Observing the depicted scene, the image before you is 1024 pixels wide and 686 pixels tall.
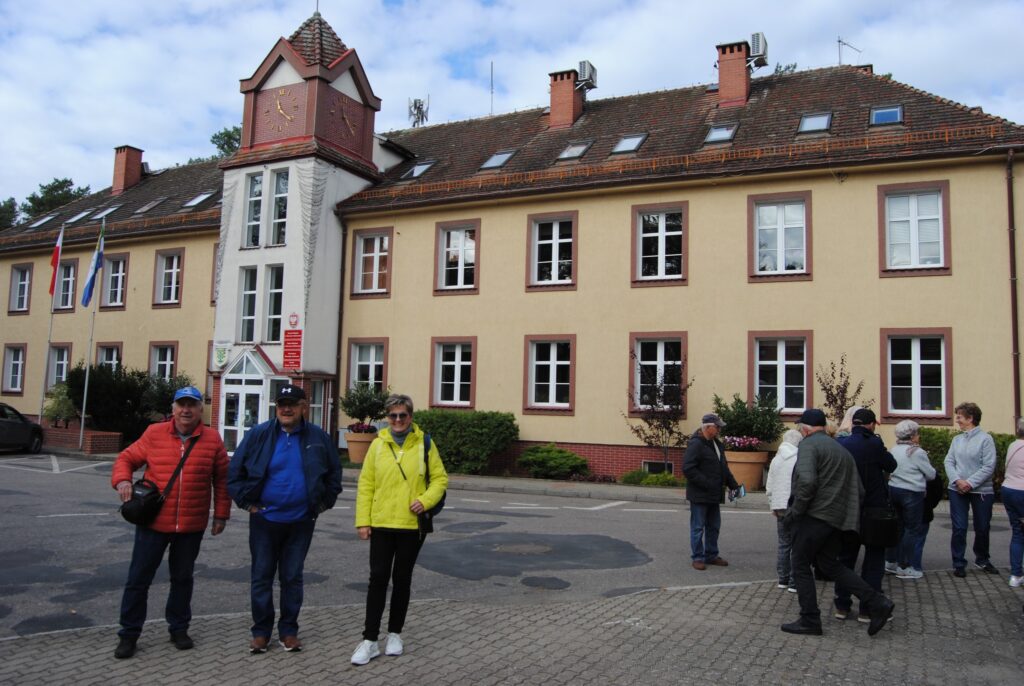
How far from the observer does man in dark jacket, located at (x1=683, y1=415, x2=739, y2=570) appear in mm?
8828

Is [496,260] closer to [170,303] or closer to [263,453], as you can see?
[170,303]

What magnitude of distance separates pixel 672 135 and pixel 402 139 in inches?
453

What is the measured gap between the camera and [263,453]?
5.64m

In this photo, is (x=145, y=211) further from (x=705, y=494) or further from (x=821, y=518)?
(x=821, y=518)

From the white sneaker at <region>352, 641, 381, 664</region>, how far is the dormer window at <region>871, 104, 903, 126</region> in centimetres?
1774

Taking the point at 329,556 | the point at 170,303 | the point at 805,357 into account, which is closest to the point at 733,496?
the point at 329,556

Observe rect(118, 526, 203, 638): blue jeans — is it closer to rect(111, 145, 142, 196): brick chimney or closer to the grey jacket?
the grey jacket

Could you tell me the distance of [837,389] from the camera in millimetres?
17391

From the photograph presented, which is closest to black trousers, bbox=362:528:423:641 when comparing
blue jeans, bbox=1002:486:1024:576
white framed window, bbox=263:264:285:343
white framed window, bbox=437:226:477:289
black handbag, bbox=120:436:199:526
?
black handbag, bbox=120:436:199:526

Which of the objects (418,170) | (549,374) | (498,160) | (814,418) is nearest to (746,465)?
(549,374)

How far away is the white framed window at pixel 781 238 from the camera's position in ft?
61.6

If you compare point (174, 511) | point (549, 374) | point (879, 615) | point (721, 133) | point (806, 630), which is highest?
point (721, 133)

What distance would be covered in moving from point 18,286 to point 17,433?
35.4ft

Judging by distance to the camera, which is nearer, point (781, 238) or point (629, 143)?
point (781, 238)
